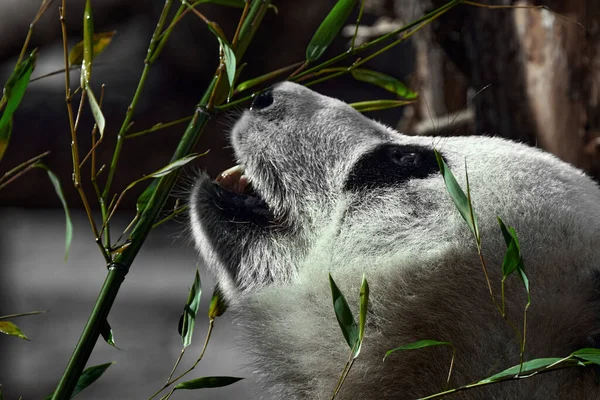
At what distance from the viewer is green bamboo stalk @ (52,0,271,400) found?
108 centimetres

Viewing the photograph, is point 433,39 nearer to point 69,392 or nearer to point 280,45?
point 280,45

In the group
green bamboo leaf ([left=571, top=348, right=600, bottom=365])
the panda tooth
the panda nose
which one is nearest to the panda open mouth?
the panda tooth

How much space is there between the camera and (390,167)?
1.61m

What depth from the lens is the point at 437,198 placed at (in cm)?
151

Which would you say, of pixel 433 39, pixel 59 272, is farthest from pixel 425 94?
pixel 59 272

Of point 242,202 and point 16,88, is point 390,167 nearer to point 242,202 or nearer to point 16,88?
point 242,202

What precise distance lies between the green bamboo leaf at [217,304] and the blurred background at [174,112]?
20cm

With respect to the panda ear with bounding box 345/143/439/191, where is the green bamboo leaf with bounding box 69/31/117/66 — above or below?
above

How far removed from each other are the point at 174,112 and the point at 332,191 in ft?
8.17

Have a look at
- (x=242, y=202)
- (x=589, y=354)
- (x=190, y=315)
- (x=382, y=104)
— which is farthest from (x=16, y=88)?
(x=589, y=354)

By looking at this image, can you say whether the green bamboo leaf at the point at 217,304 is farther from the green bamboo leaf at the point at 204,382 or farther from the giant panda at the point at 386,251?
the green bamboo leaf at the point at 204,382

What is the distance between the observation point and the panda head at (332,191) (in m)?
1.49

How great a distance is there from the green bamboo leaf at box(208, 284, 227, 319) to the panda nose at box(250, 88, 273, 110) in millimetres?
408

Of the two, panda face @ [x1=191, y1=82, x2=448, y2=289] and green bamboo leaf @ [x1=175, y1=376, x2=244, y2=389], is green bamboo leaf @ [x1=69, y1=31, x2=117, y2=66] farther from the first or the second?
green bamboo leaf @ [x1=175, y1=376, x2=244, y2=389]
